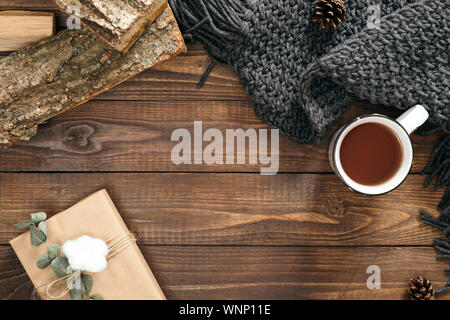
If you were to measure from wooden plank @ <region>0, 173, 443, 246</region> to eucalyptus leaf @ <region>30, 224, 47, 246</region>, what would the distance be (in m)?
0.05

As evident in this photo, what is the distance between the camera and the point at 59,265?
667 mm

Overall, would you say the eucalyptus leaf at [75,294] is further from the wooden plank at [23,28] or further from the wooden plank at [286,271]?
the wooden plank at [23,28]

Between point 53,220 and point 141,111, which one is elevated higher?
point 141,111

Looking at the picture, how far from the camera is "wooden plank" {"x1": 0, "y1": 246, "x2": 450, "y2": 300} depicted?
732 mm

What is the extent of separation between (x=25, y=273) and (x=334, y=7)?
2.47ft

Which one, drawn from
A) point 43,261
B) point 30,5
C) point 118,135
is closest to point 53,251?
point 43,261

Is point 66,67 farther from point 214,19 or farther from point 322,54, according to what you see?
point 322,54

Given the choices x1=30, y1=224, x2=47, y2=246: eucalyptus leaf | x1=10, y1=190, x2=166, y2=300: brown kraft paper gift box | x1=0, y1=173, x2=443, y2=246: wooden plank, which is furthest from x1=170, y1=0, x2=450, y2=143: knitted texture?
x1=30, y1=224, x2=47, y2=246: eucalyptus leaf

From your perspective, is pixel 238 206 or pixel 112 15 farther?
pixel 238 206

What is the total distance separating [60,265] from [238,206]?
0.34 m

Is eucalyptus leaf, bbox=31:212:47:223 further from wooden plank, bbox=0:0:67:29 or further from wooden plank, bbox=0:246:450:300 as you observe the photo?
wooden plank, bbox=0:0:67:29
